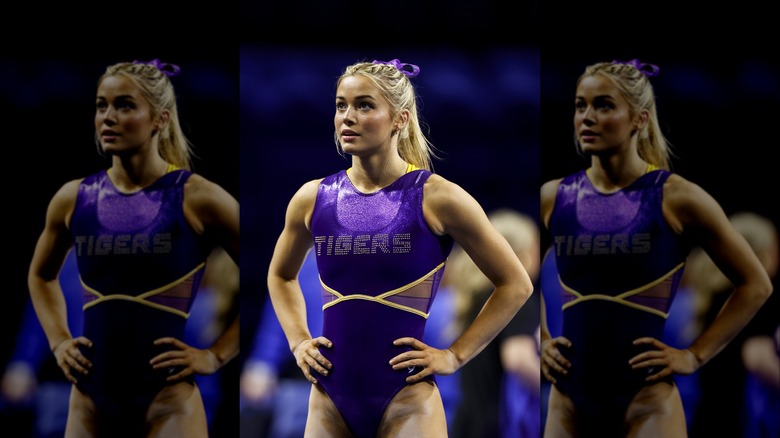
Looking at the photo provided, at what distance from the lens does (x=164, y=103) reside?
5098 mm

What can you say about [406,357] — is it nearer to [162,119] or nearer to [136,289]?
[136,289]

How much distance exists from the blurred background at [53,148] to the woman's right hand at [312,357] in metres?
0.41

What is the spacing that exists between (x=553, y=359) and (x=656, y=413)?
53 centimetres

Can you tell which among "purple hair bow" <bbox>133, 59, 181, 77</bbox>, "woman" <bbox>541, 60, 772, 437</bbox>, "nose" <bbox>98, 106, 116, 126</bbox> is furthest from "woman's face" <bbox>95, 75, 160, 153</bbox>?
"woman" <bbox>541, 60, 772, 437</bbox>

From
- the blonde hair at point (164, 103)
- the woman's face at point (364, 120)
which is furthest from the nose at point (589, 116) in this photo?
the blonde hair at point (164, 103)

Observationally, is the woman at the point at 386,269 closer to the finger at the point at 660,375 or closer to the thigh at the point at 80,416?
the finger at the point at 660,375

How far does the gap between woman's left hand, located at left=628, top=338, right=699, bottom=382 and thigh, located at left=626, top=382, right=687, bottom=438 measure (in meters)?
0.06

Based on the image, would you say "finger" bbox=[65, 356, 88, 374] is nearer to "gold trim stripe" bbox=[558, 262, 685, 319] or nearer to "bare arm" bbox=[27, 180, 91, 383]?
"bare arm" bbox=[27, 180, 91, 383]

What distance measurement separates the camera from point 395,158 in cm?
482

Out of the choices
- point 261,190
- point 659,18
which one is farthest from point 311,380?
point 659,18

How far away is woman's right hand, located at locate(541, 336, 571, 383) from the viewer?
486cm

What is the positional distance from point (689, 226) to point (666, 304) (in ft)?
1.23

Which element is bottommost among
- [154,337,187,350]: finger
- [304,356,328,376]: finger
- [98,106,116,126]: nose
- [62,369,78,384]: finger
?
[62,369,78,384]: finger

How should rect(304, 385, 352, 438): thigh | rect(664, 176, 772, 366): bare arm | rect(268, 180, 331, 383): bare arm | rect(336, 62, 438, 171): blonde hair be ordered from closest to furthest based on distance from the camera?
rect(664, 176, 772, 366): bare arm, rect(304, 385, 352, 438): thigh, rect(336, 62, 438, 171): blonde hair, rect(268, 180, 331, 383): bare arm
